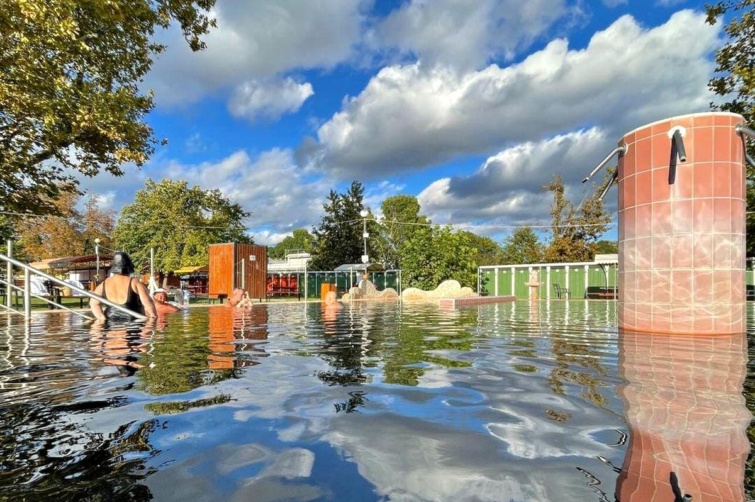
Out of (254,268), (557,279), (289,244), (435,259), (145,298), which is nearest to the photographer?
(145,298)

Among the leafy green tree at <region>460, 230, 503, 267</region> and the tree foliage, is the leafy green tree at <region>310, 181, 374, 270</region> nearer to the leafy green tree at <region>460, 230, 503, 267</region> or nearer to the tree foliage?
the tree foliage

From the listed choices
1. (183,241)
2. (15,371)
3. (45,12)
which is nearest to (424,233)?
(183,241)

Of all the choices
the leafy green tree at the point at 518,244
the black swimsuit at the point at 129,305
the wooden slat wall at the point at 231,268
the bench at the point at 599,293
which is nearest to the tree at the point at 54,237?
the wooden slat wall at the point at 231,268

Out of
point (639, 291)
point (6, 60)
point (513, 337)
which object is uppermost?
point (6, 60)

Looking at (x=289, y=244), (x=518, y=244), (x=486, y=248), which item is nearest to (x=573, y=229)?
(x=518, y=244)

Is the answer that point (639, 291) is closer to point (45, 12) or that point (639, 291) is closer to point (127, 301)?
point (127, 301)

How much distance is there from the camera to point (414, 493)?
151 centimetres

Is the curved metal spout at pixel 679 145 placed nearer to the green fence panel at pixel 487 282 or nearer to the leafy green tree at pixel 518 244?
the green fence panel at pixel 487 282

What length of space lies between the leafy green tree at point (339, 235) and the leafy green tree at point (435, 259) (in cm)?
1286

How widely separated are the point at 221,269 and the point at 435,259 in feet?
49.8

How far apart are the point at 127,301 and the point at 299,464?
771 cm

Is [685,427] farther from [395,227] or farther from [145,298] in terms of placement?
[395,227]

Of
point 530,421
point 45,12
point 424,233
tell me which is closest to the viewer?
point 530,421

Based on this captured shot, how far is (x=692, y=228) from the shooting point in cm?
653
